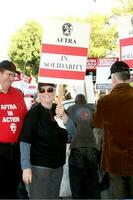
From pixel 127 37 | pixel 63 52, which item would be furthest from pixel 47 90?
pixel 127 37

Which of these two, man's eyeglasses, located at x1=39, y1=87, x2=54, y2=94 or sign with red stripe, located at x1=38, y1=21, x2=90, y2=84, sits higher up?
sign with red stripe, located at x1=38, y1=21, x2=90, y2=84

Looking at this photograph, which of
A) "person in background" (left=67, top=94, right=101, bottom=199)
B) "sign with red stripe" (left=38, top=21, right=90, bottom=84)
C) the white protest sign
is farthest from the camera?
the white protest sign

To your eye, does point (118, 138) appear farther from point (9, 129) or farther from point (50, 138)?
point (9, 129)

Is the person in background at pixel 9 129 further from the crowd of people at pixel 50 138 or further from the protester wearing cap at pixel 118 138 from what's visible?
the protester wearing cap at pixel 118 138

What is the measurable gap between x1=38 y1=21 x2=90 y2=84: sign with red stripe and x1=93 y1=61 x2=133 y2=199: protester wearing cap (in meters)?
1.16

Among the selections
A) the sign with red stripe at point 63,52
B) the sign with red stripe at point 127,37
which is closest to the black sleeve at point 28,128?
the sign with red stripe at point 63,52

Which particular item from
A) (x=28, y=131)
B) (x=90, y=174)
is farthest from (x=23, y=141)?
(x=90, y=174)

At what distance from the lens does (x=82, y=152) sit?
8.08 meters

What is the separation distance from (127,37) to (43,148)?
2.94 meters

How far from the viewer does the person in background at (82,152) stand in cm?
809

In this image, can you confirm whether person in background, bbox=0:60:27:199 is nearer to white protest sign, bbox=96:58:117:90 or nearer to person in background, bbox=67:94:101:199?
person in background, bbox=67:94:101:199

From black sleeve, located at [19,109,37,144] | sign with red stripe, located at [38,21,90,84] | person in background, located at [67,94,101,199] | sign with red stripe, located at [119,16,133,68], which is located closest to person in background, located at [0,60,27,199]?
black sleeve, located at [19,109,37,144]

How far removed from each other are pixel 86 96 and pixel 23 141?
3.59 m

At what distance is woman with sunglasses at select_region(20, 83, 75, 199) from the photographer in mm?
5395
